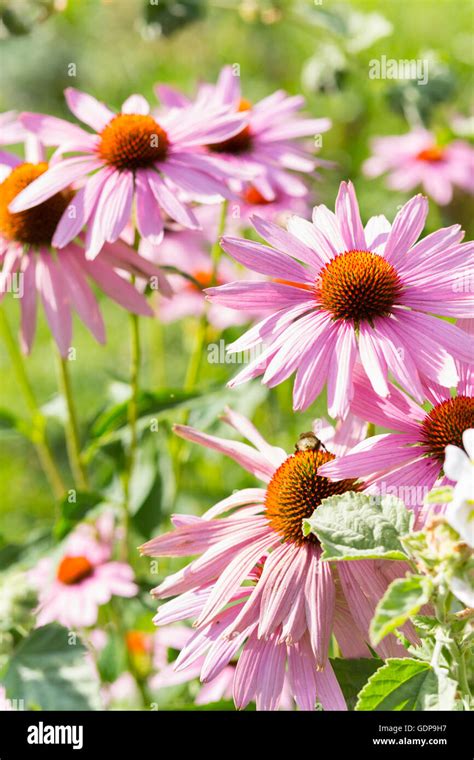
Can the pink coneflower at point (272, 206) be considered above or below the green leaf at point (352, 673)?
above

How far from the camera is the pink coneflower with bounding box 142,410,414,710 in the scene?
1.88 feet

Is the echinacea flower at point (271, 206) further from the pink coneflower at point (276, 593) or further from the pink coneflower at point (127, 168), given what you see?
the pink coneflower at point (276, 593)

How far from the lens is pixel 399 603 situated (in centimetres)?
46

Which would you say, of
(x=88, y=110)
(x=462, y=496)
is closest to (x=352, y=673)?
(x=462, y=496)

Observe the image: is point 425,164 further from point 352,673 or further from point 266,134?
point 352,673

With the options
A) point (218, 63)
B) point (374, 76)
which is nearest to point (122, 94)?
point (218, 63)

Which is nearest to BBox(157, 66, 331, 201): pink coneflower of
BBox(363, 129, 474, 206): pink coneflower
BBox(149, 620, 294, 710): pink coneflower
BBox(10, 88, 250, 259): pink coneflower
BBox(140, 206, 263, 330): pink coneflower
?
BBox(10, 88, 250, 259): pink coneflower

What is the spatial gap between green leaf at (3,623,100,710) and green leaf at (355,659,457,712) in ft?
0.99

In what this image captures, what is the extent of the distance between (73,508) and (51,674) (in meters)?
0.16

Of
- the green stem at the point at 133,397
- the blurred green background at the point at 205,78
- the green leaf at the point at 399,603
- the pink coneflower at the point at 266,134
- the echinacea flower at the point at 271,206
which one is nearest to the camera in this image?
the green leaf at the point at 399,603

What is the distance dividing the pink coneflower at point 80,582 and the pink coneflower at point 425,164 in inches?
37.0

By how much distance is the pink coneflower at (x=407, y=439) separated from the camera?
0.56 m

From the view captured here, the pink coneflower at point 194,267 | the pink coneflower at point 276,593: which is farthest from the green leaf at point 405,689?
the pink coneflower at point 194,267
